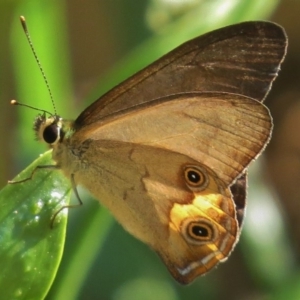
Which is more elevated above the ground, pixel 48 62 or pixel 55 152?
pixel 48 62

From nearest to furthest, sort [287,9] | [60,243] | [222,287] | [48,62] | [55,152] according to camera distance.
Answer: [60,243] → [55,152] → [48,62] → [222,287] → [287,9]

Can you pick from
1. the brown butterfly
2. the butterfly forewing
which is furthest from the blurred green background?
the butterfly forewing

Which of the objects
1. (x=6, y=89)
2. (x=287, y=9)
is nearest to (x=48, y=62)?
(x=6, y=89)

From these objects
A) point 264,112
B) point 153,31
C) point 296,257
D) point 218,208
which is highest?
point 153,31

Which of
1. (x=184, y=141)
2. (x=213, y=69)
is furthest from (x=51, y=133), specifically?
(x=213, y=69)

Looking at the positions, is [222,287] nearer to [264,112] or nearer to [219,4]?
[219,4]

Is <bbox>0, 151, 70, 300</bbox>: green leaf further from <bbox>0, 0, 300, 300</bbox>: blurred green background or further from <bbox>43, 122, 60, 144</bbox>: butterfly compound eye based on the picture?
<bbox>0, 0, 300, 300</bbox>: blurred green background

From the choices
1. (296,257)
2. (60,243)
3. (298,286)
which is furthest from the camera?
(296,257)
